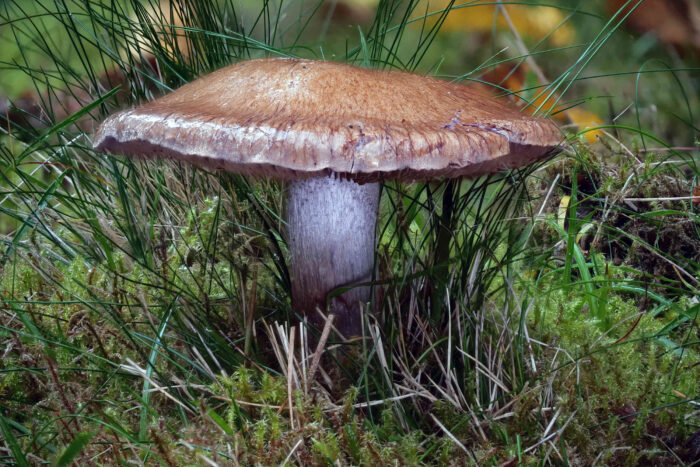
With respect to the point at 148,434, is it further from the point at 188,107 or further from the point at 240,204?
the point at 240,204

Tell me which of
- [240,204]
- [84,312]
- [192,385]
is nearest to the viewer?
[192,385]

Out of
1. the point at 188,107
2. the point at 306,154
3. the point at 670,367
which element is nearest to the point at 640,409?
the point at 670,367

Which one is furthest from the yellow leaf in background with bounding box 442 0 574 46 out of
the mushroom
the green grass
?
the mushroom

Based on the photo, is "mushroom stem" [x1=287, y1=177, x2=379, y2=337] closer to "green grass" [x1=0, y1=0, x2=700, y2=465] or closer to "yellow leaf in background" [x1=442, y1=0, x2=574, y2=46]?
"green grass" [x1=0, y1=0, x2=700, y2=465]

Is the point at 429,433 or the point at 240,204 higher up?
the point at 240,204

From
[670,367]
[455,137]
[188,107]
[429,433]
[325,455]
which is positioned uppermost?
[188,107]

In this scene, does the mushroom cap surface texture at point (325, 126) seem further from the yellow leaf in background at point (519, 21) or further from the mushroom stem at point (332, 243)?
the yellow leaf in background at point (519, 21)

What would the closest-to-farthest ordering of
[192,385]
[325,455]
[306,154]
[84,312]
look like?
[306,154], [325,455], [192,385], [84,312]
